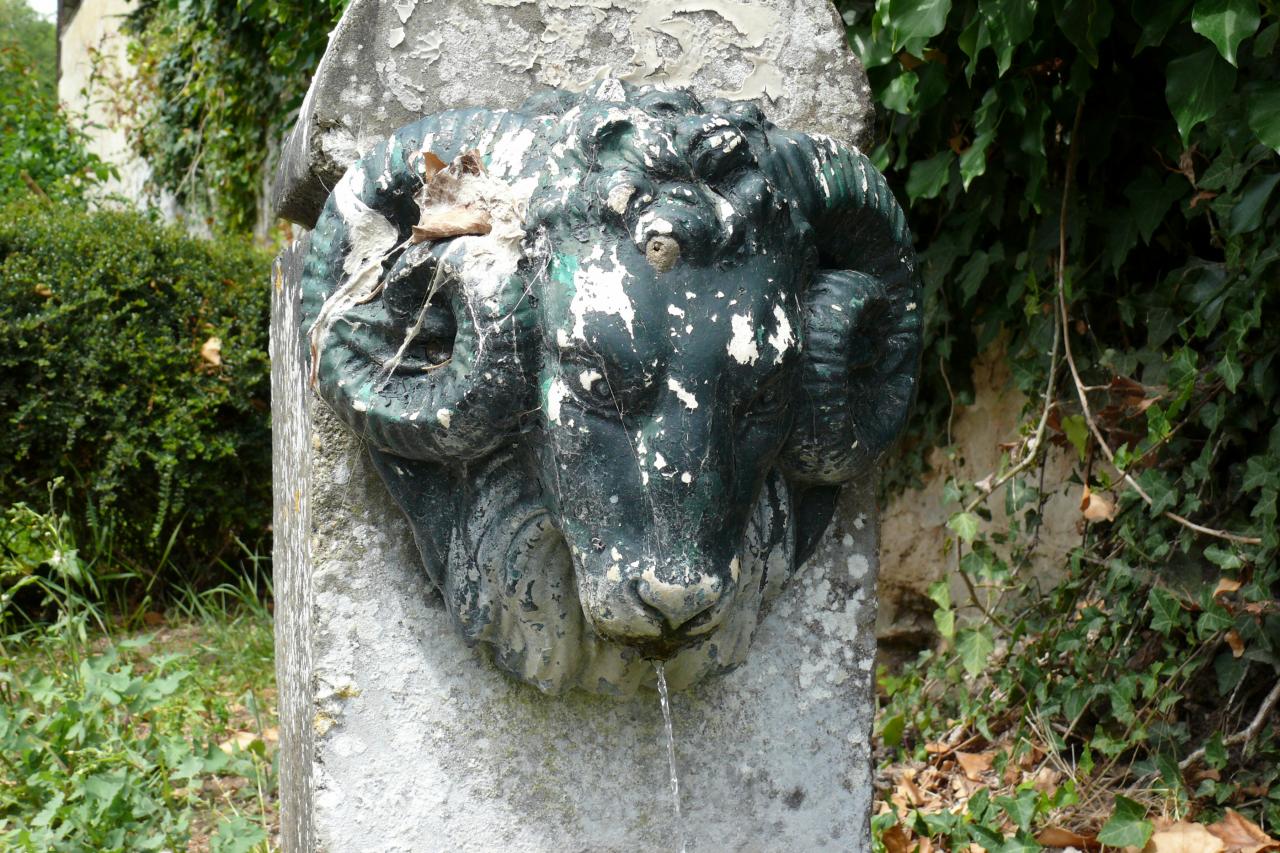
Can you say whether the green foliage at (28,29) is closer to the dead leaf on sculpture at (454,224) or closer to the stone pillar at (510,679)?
the stone pillar at (510,679)

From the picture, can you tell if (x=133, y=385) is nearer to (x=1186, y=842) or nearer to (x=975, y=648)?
(x=975, y=648)

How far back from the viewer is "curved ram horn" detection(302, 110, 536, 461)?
120 cm

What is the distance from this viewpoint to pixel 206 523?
156 inches

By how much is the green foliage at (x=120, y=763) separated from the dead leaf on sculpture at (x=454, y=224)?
46.5 inches

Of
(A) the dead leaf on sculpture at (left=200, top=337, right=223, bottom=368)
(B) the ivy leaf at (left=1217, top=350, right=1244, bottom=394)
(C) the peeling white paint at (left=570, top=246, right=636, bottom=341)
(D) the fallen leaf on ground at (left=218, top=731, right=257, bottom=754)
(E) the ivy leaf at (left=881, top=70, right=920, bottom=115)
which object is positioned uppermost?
(E) the ivy leaf at (left=881, top=70, right=920, bottom=115)

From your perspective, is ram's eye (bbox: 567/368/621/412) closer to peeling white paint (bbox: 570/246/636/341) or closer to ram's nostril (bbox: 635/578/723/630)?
peeling white paint (bbox: 570/246/636/341)

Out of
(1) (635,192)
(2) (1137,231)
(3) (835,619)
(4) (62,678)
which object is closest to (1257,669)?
(2) (1137,231)

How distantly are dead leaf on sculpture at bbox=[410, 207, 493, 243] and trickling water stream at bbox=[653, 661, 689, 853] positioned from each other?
505 millimetres

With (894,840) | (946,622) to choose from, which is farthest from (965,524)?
(894,840)

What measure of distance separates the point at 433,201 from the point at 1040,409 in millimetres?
1873

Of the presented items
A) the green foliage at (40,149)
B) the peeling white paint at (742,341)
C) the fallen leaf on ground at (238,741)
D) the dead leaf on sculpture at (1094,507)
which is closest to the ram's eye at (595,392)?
the peeling white paint at (742,341)

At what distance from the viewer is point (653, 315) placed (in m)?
1.15

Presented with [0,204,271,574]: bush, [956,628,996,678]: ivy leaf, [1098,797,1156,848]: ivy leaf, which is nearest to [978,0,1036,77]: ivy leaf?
[956,628,996,678]: ivy leaf

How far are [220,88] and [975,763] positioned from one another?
451 cm
